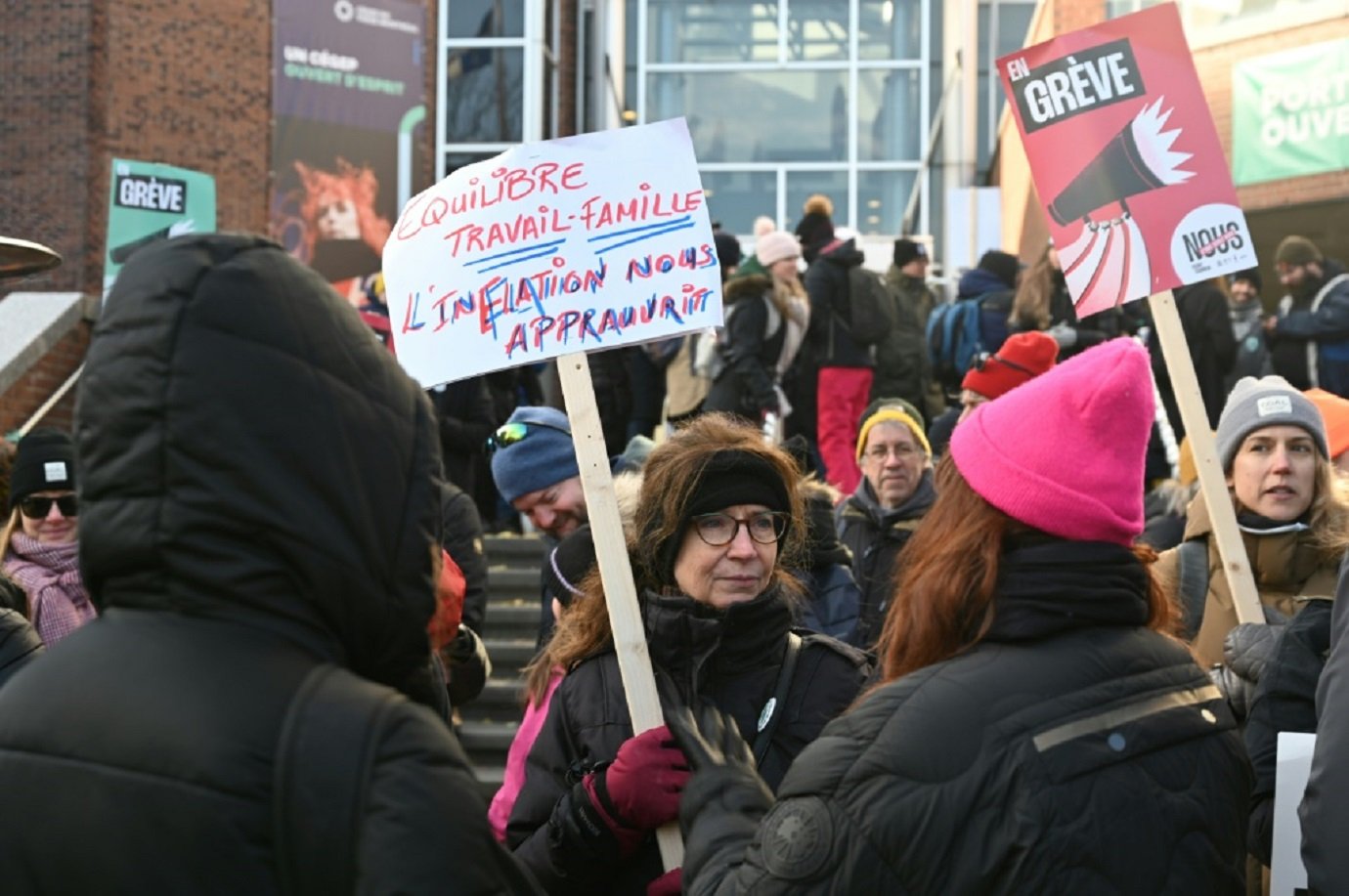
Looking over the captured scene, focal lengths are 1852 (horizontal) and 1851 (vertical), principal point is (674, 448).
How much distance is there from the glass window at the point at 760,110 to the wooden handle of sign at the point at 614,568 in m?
22.0

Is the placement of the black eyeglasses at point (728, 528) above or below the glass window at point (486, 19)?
below

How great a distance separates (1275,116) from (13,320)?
1150 centimetres

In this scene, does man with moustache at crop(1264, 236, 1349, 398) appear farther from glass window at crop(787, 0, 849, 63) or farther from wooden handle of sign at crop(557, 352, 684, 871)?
glass window at crop(787, 0, 849, 63)

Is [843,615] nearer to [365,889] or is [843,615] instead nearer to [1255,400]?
[1255,400]

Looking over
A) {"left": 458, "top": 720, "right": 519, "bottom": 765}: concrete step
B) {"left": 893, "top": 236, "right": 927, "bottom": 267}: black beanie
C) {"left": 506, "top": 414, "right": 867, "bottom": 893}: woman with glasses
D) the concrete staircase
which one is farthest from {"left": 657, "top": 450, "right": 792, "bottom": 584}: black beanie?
{"left": 893, "top": 236, "right": 927, "bottom": 267}: black beanie

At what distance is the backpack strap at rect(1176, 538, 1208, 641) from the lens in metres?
5.03

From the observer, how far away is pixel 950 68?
25266 millimetres

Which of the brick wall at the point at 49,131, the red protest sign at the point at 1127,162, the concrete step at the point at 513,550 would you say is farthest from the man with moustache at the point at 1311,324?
the brick wall at the point at 49,131

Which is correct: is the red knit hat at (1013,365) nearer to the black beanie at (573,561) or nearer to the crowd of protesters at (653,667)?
the crowd of protesters at (653,667)

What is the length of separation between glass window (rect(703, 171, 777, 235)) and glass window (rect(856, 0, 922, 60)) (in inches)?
96.6

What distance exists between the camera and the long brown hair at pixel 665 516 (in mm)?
4113

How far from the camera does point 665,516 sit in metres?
4.14

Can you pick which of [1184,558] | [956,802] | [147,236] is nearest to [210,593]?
[956,802]

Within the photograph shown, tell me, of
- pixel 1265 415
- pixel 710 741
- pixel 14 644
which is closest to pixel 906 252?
pixel 1265 415
